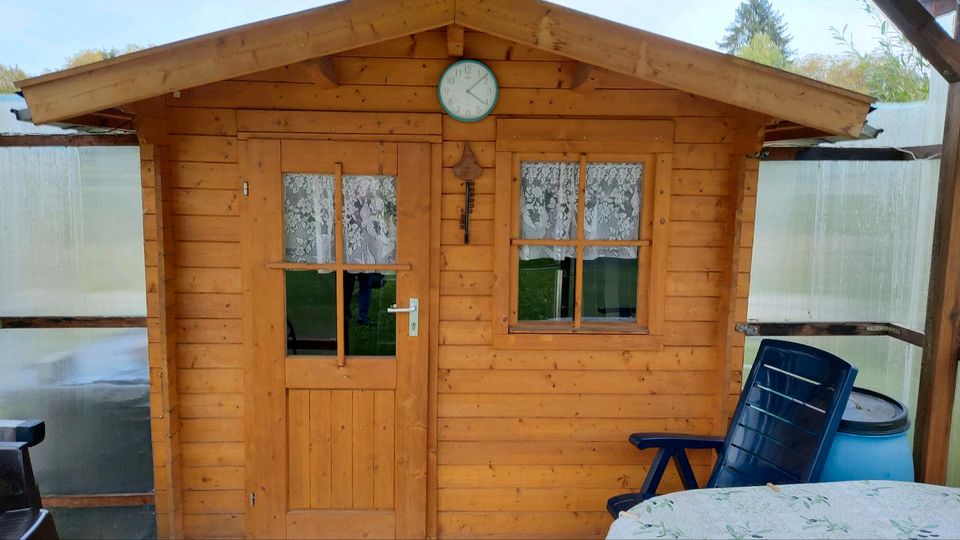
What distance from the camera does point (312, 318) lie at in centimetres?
271

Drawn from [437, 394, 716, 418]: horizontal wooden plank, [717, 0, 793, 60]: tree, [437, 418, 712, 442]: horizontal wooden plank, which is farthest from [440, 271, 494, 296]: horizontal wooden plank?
[717, 0, 793, 60]: tree

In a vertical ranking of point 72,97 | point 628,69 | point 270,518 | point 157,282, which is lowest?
point 270,518

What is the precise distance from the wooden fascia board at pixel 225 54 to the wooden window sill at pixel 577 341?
55.9 inches

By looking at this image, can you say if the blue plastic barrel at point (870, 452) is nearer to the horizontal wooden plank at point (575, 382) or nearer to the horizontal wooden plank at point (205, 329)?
the horizontal wooden plank at point (575, 382)

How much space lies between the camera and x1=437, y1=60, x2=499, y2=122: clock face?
260cm

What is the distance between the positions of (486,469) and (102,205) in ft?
7.46

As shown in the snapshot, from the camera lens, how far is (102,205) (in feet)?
9.29

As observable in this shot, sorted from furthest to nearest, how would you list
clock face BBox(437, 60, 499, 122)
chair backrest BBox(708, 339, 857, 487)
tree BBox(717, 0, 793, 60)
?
tree BBox(717, 0, 793, 60) → clock face BBox(437, 60, 499, 122) → chair backrest BBox(708, 339, 857, 487)

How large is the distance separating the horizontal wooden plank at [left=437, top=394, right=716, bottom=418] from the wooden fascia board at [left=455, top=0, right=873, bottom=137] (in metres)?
1.40

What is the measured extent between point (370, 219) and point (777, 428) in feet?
6.23

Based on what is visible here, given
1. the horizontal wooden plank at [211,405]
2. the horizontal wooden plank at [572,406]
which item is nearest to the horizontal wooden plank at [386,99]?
the horizontal wooden plank at [211,405]

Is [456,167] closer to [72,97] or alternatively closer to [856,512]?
[72,97]

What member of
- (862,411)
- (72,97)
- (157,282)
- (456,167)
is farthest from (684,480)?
(72,97)

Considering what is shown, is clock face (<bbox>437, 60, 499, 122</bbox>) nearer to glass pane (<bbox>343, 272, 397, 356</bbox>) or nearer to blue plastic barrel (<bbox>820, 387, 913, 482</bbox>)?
glass pane (<bbox>343, 272, 397, 356</bbox>)
